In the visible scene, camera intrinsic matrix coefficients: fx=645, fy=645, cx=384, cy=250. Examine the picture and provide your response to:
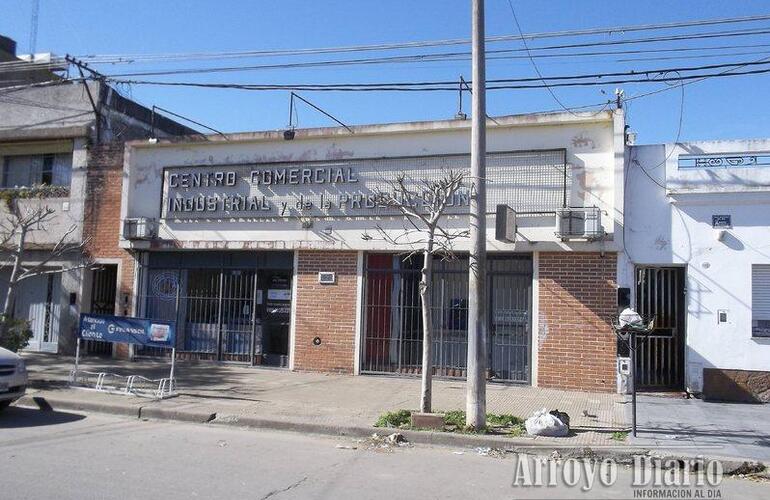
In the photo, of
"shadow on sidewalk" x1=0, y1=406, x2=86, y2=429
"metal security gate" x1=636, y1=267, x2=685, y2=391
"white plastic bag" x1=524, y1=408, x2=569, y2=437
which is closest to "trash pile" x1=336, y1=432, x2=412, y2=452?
"white plastic bag" x1=524, y1=408, x2=569, y2=437

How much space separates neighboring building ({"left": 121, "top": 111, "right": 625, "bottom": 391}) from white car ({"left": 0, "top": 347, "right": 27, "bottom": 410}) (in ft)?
18.2

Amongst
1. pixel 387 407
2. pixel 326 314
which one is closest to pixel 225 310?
pixel 326 314

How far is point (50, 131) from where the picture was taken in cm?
1644

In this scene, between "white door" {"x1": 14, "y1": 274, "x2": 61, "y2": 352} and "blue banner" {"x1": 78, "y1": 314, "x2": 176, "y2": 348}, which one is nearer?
"blue banner" {"x1": 78, "y1": 314, "x2": 176, "y2": 348}

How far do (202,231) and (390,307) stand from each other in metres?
4.90

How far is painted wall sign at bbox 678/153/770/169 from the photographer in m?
11.5

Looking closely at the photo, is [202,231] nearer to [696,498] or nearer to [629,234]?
[629,234]

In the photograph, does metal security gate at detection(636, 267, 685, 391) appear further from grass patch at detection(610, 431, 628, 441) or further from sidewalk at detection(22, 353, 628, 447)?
grass patch at detection(610, 431, 628, 441)

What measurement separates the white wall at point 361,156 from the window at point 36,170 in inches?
86.5

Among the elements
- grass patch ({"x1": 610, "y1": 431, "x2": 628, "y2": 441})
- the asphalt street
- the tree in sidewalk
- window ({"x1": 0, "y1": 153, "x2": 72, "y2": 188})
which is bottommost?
the asphalt street

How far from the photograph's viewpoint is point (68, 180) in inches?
652

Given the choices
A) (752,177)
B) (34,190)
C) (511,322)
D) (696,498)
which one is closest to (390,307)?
(511,322)

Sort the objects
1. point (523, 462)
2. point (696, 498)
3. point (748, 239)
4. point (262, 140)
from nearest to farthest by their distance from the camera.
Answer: point (696, 498)
point (523, 462)
point (748, 239)
point (262, 140)

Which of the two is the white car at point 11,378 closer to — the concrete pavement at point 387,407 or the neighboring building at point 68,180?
the concrete pavement at point 387,407
